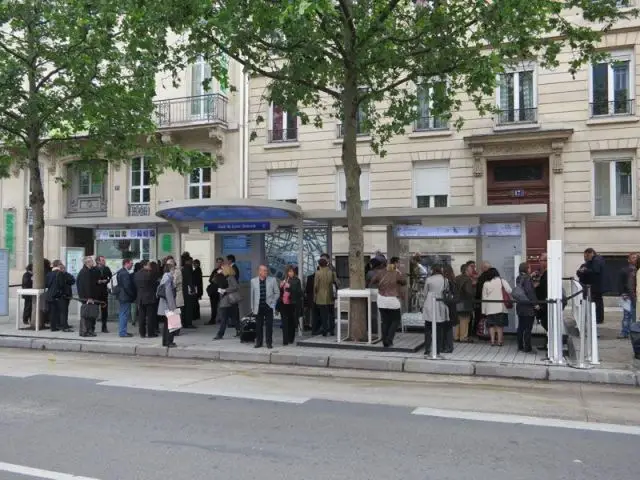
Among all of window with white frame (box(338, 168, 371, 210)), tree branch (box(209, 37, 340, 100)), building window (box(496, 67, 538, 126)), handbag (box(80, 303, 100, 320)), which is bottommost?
handbag (box(80, 303, 100, 320))

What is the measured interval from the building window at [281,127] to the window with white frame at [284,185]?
4.15ft

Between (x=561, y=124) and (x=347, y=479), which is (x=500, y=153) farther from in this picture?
(x=347, y=479)

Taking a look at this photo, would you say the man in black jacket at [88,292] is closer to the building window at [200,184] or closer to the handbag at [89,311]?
the handbag at [89,311]

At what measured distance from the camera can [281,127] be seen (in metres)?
23.4

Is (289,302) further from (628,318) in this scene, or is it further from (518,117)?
(518,117)

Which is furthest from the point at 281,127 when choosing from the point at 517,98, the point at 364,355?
the point at 364,355

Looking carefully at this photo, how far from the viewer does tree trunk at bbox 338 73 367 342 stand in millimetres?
11352

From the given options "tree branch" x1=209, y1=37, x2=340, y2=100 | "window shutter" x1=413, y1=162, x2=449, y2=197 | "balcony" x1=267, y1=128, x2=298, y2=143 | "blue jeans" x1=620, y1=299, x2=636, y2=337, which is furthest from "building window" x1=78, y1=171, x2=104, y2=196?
"blue jeans" x1=620, y1=299, x2=636, y2=337

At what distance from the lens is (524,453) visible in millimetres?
5223

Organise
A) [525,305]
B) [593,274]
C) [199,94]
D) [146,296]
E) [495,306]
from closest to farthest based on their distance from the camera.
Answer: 1. [525,305]
2. [495,306]
3. [593,274]
4. [146,296]
5. [199,94]

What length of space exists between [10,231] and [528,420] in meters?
26.3

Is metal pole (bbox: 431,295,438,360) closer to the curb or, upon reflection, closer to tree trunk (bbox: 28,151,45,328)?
the curb

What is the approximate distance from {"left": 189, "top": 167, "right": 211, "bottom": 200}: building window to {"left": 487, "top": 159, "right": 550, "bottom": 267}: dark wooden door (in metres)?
10.7

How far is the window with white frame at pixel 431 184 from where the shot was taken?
2103cm
